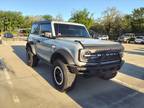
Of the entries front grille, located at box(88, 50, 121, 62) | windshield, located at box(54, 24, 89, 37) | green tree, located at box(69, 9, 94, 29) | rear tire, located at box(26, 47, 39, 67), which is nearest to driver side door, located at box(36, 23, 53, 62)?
windshield, located at box(54, 24, 89, 37)

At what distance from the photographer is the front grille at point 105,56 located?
5684 mm

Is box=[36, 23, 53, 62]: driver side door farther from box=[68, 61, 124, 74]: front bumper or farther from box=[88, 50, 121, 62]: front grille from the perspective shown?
box=[88, 50, 121, 62]: front grille

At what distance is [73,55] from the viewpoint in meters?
5.62

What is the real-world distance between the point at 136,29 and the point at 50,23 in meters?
41.6

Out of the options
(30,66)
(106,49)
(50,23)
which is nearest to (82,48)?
(106,49)

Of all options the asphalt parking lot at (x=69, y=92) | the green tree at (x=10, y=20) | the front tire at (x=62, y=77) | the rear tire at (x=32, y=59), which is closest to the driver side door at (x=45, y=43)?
the rear tire at (x=32, y=59)

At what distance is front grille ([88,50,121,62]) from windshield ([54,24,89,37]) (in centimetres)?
188

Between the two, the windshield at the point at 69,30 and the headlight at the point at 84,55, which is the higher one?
the windshield at the point at 69,30

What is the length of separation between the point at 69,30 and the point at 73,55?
2.19 meters

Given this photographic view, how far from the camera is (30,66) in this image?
31.1 ft

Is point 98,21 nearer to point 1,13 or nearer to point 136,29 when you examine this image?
point 136,29

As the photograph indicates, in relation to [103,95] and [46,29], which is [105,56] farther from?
[46,29]

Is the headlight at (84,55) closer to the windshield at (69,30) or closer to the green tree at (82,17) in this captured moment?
the windshield at (69,30)

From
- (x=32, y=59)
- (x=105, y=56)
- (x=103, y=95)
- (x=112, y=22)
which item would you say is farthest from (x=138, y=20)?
(x=103, y=95)
